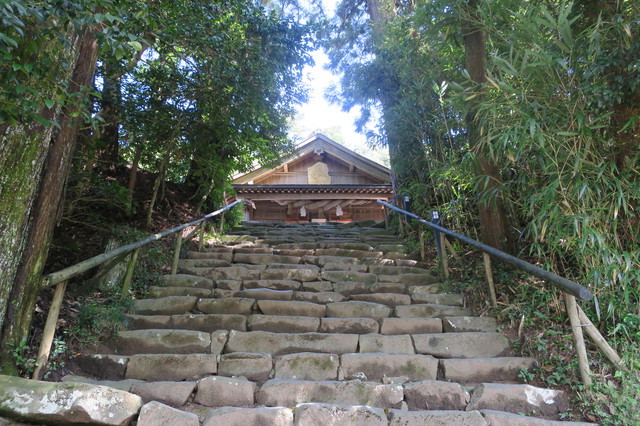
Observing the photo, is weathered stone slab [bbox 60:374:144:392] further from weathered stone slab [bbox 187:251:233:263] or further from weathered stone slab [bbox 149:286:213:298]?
weathered stone slab [bbox 187:251:233:263]

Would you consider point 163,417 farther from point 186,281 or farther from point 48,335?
point 186,281

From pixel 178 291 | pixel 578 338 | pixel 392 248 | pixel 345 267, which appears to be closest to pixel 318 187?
pixel 392 248

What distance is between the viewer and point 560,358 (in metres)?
2.57

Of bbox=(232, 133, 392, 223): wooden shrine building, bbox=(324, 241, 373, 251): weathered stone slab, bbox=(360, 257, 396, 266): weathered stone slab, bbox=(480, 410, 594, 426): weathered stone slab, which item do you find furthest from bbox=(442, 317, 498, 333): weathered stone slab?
bbox=(232, 133, 392, 223): wooden shrine building

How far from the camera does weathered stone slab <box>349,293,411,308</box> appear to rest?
12.7 ft

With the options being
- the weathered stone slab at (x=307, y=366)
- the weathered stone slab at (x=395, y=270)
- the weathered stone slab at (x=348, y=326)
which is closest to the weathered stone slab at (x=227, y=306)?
the weathered stone slab at (x=348, y=326)

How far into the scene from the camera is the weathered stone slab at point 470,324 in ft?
10.7

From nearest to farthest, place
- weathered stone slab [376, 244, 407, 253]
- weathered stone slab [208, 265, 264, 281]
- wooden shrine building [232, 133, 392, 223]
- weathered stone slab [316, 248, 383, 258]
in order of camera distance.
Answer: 1. weathered stone slab [208, 265, 264, 281]
2. weathered stone slab [316, 248, 383, 258]
3. weathered stone slab [376, 244, 407, 253]
4. wooden shrine building [232, 133, 392, 223]

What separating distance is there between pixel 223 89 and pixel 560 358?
15.3ft

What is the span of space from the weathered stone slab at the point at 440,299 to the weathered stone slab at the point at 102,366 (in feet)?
9.05

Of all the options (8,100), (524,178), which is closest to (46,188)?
(8,100)

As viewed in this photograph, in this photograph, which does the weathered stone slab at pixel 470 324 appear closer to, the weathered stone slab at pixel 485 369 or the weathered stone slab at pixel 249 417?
the weathered stone slab at pixel 485 369

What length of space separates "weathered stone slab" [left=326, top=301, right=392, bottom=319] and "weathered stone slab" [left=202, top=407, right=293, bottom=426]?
58.0 inches

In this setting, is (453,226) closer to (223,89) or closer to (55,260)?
(223,89)
